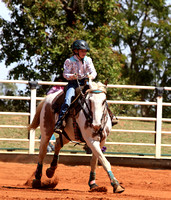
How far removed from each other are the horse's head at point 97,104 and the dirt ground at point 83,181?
1.12 meters

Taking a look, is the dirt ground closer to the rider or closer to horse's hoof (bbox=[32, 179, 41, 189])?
horse's hoof (bbox=[32, 179, 41, 189])

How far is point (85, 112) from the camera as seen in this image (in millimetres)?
7055

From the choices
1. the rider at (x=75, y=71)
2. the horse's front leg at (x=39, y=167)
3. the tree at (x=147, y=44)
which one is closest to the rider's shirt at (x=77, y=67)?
the rider at (x=75, y=71)

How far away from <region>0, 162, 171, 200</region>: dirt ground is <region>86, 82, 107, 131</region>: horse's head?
1.12 metres

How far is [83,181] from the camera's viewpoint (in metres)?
8.78

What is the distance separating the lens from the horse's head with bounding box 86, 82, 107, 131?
22.4ft

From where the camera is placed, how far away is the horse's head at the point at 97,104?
683cm

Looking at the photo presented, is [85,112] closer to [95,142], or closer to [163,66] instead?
[95,142]

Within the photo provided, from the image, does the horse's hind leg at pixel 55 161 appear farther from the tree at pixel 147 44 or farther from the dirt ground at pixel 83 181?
the tree at pixel 147 44

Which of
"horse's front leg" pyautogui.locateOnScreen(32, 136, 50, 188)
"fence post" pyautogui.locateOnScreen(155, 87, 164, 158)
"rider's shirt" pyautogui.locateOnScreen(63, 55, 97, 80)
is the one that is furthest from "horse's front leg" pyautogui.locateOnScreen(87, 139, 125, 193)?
"fence post" pyautogui.locateOnScreen(155, 87, 164, 158)

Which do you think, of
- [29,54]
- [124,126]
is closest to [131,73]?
[124,126]

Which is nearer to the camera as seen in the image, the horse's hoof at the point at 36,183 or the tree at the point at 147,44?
the horse's hoof at the point at 36,183

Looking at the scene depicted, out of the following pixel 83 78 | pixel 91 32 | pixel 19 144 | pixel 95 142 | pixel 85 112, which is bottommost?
pixel 19 144

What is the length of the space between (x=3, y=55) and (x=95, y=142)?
1705 cm
